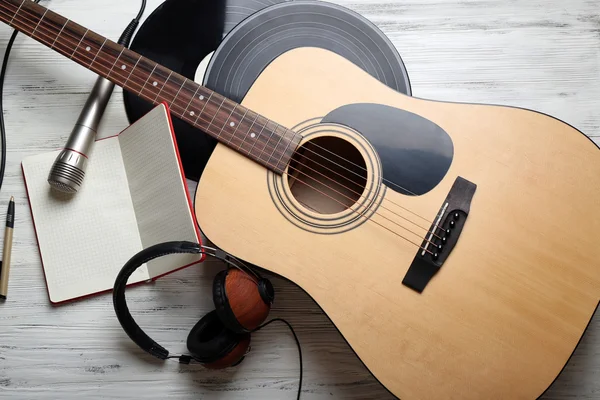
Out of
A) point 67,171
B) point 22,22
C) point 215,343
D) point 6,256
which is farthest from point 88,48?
point 215,343

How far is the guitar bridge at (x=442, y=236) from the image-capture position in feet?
2.82

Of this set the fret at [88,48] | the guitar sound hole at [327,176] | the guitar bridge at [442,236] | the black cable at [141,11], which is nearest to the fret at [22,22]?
the fret at [88,48]

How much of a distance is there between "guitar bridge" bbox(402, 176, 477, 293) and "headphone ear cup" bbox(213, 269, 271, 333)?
0.27 m

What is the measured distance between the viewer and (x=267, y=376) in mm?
1088

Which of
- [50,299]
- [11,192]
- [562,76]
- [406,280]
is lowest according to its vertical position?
[50,299]

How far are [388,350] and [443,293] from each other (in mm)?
134

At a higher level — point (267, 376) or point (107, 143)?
point (107, 143)

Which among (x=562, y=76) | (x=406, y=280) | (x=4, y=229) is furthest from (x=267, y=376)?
(x=562, y=76)

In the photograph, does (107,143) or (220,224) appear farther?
(107,143)

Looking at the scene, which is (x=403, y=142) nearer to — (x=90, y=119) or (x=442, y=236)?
(x=442, y=236)

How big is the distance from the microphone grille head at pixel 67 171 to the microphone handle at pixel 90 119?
0.02 metres

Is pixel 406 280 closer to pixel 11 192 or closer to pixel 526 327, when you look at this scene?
pixel 526 327

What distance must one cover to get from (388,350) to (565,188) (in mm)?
412

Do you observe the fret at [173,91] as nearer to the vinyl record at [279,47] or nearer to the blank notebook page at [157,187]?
the blank notebook page at [157,187]
